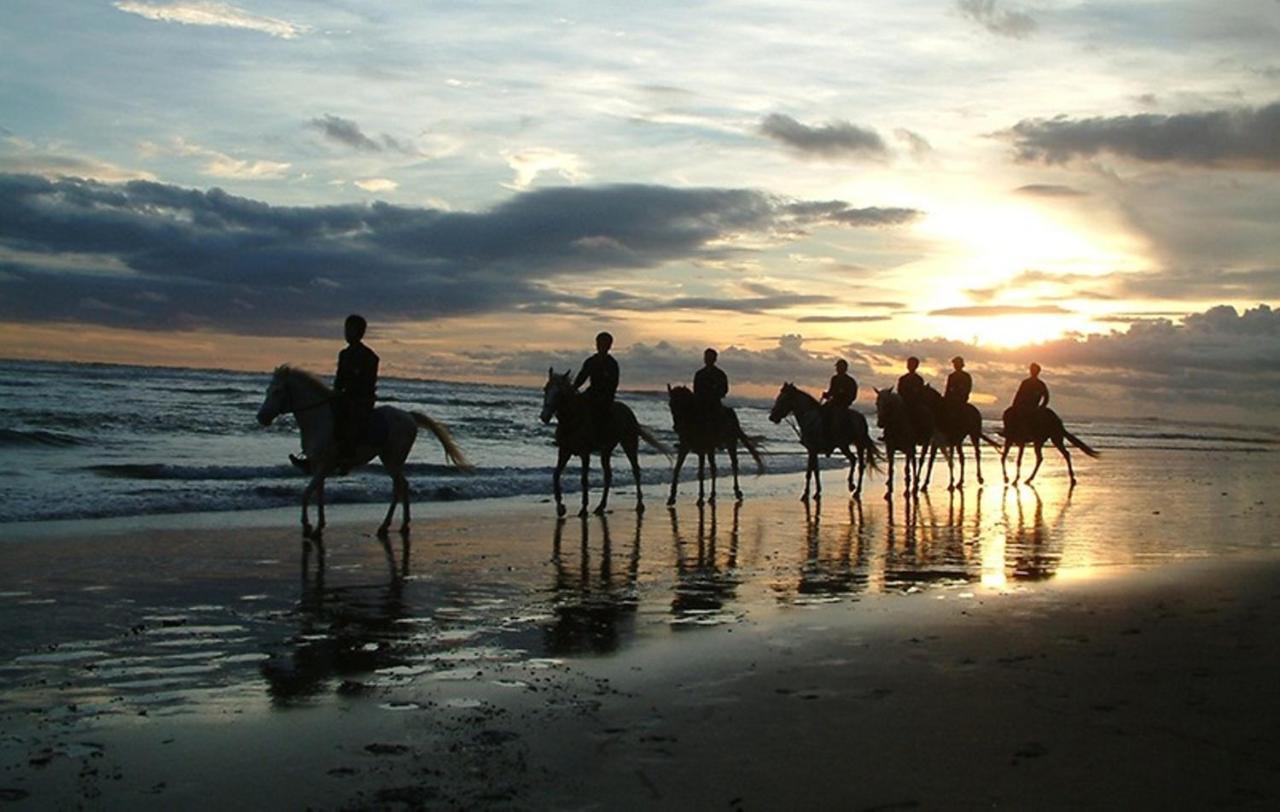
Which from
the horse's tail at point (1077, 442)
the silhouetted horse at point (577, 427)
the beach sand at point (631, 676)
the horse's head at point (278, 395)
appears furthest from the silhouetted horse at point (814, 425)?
the horse's head at point (278, 395)

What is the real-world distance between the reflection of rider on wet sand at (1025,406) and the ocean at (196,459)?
11.4 ft

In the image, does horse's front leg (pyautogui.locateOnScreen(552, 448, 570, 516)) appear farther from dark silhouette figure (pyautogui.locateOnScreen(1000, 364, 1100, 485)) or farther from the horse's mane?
dark silhouette figure (pyautogui.locateOnScreen(1000, 364, 1100, 485))

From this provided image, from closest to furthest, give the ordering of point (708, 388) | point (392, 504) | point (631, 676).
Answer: point (631, 676)
point (392, 504)
point (708, 388)

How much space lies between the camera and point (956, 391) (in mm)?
23062

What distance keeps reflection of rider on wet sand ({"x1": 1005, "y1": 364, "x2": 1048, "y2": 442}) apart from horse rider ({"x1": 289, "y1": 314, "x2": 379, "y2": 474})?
50.4 feet

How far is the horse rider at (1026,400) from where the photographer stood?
24.2 meters

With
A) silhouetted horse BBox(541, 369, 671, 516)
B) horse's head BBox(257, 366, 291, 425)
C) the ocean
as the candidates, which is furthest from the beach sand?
the ocean

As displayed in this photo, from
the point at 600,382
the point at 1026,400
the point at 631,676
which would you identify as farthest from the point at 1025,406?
the point at 631,676

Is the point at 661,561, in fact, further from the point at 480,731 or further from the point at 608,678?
the point at 480,731

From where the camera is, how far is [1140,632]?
743 centimetres

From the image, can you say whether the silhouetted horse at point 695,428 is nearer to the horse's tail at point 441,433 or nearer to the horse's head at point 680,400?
the horse's head at point 680,400

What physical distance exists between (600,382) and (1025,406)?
11634 millimetres

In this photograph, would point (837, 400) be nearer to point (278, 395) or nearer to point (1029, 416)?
point (1029, 416)

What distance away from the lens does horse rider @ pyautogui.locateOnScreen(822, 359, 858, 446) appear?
20.4 meters
